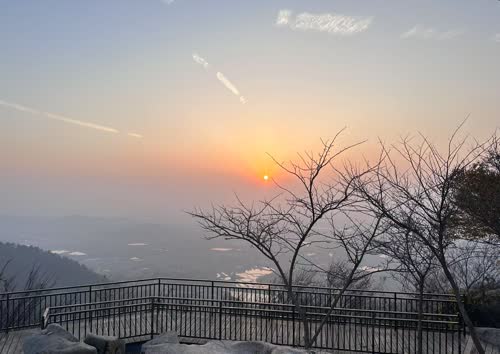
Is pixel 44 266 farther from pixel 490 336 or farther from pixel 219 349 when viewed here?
pixel 490 336

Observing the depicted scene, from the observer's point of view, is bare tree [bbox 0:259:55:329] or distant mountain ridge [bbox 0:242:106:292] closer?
bare tree [bbox 0:259:55:329]

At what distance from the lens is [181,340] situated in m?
12.3

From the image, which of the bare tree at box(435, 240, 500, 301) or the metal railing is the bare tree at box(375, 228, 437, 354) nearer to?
the metal railing

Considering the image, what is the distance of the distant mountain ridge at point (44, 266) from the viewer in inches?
2409

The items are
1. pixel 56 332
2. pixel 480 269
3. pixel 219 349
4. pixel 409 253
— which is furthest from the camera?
pixel 480 269

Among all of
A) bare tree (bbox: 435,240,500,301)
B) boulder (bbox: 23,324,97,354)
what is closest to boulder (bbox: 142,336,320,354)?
boulder (bbox: 23,324,97,354)

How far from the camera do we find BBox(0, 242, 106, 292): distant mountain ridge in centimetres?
6119

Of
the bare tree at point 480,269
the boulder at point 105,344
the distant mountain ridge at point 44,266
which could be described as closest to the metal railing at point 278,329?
the boulder at point 105,344

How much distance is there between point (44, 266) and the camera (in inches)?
2621

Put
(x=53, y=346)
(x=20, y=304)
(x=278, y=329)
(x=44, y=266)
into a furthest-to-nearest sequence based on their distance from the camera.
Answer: (x=44, y=266) → (x=20, y=304) → (x=278, y=329) → (x=53, y=346)

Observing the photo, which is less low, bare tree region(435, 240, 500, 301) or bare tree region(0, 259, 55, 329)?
bare tree region(435, 240, 500, 301)

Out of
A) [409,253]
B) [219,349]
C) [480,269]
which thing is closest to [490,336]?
[409,253]

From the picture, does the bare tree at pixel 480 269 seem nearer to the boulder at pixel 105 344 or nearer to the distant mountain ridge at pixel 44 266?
the boulder at pixel 105 344

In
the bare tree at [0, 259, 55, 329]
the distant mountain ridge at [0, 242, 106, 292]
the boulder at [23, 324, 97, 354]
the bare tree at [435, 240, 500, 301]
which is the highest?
the bare tree at [435, 240, 500, 301]
